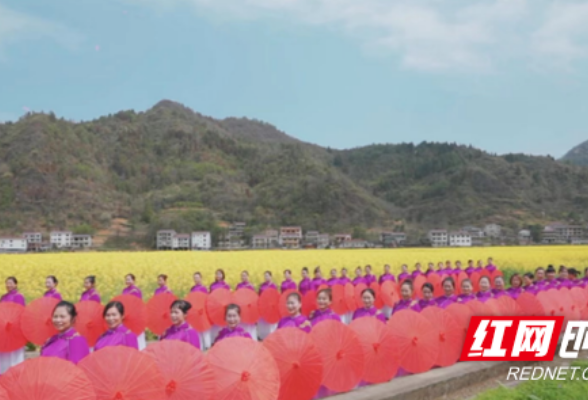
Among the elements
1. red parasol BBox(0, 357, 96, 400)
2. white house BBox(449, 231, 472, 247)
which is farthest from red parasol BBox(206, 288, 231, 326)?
white house BBox(449, 231, 472, 247)

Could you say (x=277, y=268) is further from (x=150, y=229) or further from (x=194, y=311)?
(x=150, y=229)

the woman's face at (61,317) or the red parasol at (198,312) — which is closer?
the woman's face at (61,317)

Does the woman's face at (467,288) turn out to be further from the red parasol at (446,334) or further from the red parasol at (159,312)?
the red parasol at (159,312)

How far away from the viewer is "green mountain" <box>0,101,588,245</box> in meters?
98.2

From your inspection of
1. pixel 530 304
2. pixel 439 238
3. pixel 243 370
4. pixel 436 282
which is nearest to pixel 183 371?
pixel 243 370

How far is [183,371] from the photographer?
4957 mm

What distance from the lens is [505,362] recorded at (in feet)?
28.7

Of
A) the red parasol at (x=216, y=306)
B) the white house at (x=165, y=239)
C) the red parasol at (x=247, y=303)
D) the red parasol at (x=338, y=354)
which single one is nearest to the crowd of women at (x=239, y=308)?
the red parasol at (x=338, y=354)

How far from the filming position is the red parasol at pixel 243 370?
16.8 feet

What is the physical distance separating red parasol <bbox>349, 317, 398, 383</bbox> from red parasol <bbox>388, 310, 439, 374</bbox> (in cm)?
21

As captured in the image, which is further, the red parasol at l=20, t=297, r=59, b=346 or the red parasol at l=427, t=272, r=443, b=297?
the red parasol at l=427, t=272, r=443, b=297

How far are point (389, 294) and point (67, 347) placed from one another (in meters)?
9.10

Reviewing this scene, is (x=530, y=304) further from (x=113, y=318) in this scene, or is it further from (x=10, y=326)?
(x=10, y=326)

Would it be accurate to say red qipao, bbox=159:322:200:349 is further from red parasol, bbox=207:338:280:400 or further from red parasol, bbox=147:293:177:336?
red parasol, bbox=147:293:177:336
